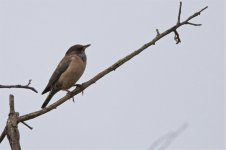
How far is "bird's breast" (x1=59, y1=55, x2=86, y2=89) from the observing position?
28.6 ft

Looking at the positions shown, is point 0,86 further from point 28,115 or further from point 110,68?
point 110,68

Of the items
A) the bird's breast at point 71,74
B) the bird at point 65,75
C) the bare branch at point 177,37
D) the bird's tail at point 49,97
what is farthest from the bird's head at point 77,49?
the bare branch at point 177,37

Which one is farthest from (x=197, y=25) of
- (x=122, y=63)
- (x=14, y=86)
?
(x=14, y=86)

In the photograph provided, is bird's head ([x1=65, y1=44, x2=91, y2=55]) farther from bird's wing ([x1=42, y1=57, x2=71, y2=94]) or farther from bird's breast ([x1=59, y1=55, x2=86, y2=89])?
bird's breast ([x1=59, y1=55, x2=86, y2=89])

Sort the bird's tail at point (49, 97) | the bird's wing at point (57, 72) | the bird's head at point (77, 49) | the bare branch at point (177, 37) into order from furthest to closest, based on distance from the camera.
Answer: the bird's head at point (77, 49) < the bird's wing at point (57, 72) < the bird's tail at point (49, 97) < the bare branch at point (177, 37)

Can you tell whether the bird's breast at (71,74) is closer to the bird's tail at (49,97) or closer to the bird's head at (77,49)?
the bird's tail at (49,97)

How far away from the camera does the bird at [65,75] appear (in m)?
8.75

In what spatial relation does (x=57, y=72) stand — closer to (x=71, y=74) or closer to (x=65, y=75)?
(x=65, y=75)

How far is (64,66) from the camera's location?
913 cm

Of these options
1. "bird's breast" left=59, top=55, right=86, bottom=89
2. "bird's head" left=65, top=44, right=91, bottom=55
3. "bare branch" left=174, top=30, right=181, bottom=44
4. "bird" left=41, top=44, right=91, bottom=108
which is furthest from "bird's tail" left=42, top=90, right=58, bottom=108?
"bare branch" left=174, top=30, right=181, bottom=44

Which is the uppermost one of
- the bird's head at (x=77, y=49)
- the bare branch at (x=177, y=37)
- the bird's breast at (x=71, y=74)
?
the bird's head at (x=77, y=49)

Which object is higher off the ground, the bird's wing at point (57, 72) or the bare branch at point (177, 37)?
the bird's wing at point (57, 72)

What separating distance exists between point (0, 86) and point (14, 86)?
13cm

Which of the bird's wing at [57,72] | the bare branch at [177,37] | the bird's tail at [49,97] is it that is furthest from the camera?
the bird's wing at [57,72]
